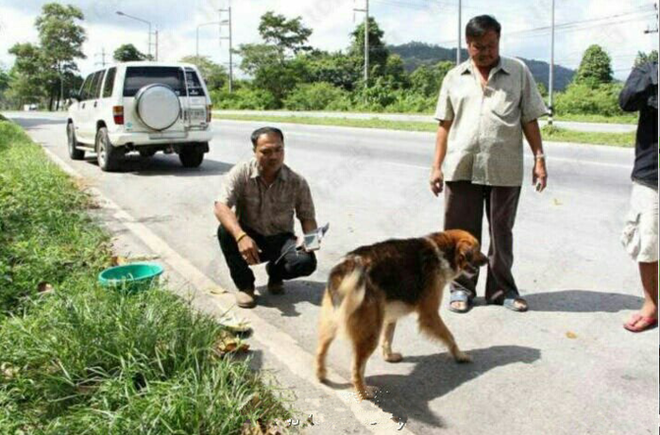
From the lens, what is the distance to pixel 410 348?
12.6 feet

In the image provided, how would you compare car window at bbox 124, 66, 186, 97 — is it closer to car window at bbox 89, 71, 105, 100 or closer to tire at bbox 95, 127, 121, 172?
tire at bbox 95, 127, 121, 172

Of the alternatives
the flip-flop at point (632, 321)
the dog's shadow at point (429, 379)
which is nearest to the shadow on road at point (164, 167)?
the dog's shadow at point (429, 379)

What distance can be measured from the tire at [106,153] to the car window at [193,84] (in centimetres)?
170

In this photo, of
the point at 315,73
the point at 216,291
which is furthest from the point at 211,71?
the point at 216,291

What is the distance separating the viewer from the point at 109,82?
11.1 m

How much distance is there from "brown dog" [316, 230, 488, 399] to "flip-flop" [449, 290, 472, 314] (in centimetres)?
73

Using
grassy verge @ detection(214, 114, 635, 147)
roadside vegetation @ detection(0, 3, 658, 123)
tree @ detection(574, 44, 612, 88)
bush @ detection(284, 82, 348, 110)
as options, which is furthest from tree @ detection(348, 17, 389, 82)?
grassy verge @ detection(214, 114, 635, 147)

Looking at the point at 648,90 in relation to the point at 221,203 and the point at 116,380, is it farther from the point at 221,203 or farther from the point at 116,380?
the point at 116,380

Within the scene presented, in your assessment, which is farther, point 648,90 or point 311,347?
point 311,347

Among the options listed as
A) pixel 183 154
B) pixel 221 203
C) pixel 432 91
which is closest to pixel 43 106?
pixel 432 91

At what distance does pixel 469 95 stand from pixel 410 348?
5.84 ft

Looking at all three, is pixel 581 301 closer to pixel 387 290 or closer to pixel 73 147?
pixel 387 290

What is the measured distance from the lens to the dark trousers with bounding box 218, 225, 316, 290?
452 centimetres

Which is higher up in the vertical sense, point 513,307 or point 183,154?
point 183,154
